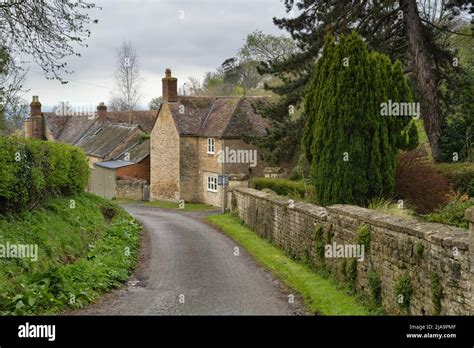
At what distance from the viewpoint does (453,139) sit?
26484mm

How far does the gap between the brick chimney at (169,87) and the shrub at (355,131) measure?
2813 centimetres

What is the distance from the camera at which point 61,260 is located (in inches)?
562

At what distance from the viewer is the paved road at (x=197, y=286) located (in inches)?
451

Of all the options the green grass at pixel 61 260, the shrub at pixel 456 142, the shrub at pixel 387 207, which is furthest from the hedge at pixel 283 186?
the shrub at pixel 387 207

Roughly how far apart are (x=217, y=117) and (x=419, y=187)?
27784mm

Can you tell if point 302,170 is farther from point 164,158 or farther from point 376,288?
point 376,288

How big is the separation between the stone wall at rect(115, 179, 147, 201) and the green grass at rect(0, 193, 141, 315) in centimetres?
2718

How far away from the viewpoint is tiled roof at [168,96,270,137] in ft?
139

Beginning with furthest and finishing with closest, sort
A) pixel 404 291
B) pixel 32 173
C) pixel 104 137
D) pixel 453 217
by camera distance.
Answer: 1. pixel 104 137
2. pixel 32 173
3. pixel 453 217
4. pixel 404 291

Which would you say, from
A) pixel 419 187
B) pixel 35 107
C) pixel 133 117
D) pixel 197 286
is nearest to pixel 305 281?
pixel 197 286

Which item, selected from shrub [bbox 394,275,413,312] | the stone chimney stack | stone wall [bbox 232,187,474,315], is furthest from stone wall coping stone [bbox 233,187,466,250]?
the stone chimney stack

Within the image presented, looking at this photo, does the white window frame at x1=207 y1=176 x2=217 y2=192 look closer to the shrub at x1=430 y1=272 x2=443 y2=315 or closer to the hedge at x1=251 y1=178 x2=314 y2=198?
the hedge at x1=251 y1=178 x2=314 y2=198

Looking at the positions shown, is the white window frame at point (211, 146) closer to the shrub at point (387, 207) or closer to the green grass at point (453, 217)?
the shrub at point (387, 207)
